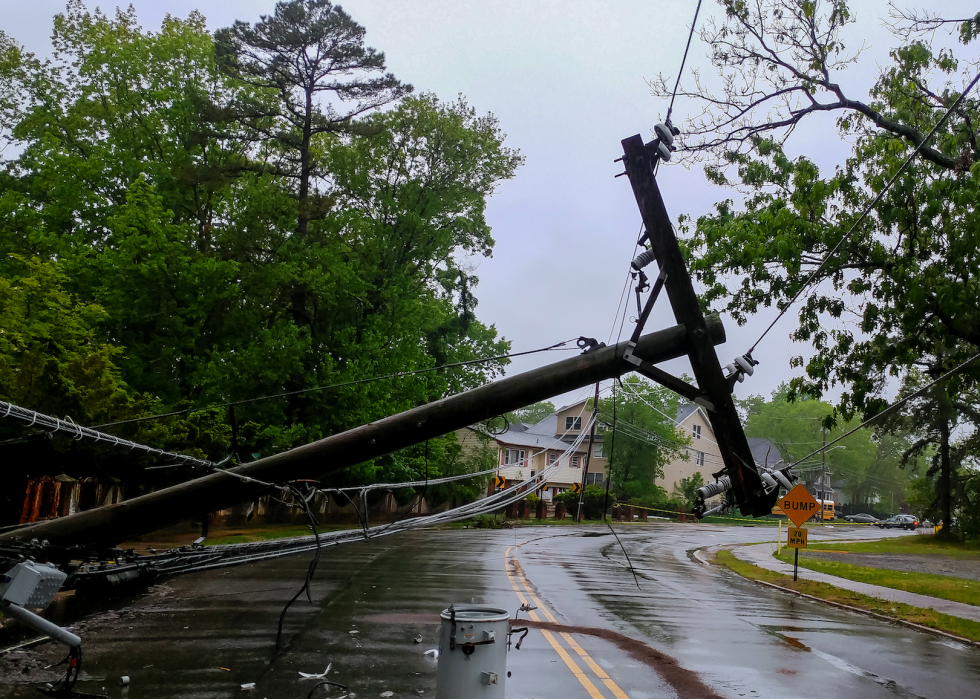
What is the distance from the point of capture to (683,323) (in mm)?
7852

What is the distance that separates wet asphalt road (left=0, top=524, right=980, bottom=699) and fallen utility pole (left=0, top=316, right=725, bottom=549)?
62.2 inches

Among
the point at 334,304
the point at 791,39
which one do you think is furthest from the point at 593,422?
the point at 334,304

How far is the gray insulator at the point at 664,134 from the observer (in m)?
7.75

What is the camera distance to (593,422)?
9.61m

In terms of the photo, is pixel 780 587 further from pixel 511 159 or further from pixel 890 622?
pixel 511 159

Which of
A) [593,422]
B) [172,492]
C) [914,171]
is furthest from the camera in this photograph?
[914,171]

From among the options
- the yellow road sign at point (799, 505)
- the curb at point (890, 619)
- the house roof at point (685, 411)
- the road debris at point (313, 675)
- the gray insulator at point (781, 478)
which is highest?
the house roof at point (685, 411)

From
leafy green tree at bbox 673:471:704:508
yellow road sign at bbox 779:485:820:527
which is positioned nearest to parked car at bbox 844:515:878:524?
leafy green tree at bbox 673:471:704:508

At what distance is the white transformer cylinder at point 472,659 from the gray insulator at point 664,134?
15.4 feet

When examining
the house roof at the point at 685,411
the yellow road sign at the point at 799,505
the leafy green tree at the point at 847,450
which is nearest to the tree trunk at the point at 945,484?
the house roof at the point at 685,411

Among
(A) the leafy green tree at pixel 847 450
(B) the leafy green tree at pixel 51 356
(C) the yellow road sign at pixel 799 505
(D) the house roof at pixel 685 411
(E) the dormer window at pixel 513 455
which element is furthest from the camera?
(A) the leafy green tree at pixel 847 450

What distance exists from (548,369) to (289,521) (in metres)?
29.8

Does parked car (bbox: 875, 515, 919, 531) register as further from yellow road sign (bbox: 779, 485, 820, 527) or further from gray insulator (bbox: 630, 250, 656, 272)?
gray insulator (bbox: 630, 250, 656, 272)

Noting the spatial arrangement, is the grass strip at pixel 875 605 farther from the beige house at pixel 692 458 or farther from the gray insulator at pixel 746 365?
the beige house at pixel 692 458
